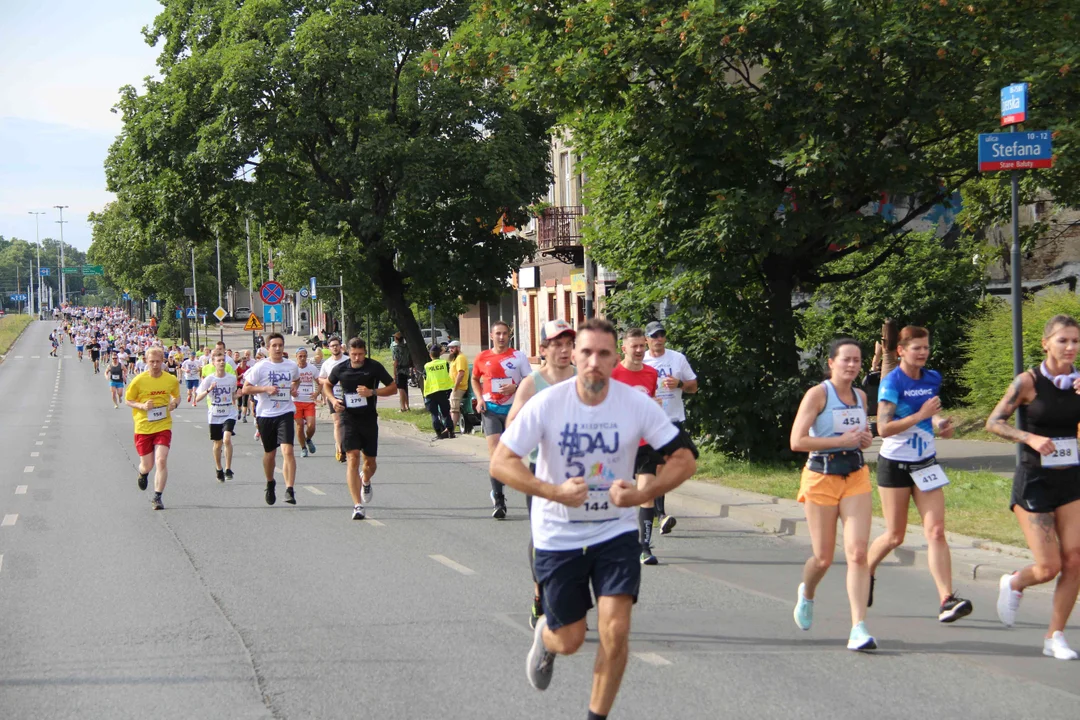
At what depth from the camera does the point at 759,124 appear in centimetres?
1477

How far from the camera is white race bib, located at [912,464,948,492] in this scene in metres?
7.49

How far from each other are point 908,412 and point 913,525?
3.67m

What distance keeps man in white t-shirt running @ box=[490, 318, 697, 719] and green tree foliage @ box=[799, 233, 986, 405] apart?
53.2 ft

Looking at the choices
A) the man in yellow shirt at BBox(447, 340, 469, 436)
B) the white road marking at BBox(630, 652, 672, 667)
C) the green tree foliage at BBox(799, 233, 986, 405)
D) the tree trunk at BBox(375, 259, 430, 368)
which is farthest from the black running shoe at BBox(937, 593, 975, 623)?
the tree trunk at BBox(375, 259, 430, 368)

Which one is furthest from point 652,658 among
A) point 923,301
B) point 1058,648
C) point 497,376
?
point 923,301

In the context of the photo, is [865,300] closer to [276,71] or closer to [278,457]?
[278,457]

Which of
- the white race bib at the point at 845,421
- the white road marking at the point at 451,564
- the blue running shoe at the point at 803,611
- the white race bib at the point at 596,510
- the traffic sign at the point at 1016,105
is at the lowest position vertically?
the white road marking at the point at 451,564

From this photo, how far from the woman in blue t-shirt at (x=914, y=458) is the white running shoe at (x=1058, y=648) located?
739mm

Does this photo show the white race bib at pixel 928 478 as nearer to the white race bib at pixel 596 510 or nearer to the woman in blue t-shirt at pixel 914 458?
the woman in blue t-shirt at pixel 914 458

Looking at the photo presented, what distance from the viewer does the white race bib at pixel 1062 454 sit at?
22.2 feet

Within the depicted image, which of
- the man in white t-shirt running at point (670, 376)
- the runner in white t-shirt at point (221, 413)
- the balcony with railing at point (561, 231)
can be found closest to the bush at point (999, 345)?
the man in white t-shirt running at point (670, 376)

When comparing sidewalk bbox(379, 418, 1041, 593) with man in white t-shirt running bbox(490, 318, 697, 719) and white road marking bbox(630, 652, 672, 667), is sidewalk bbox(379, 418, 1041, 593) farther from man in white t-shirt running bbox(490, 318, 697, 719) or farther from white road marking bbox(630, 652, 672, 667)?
man in white t-shirt running bbox(490, 318, 697, 719)

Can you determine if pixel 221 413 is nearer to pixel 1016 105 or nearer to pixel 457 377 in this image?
pixel 457 377

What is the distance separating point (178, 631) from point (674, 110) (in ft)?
28.8
